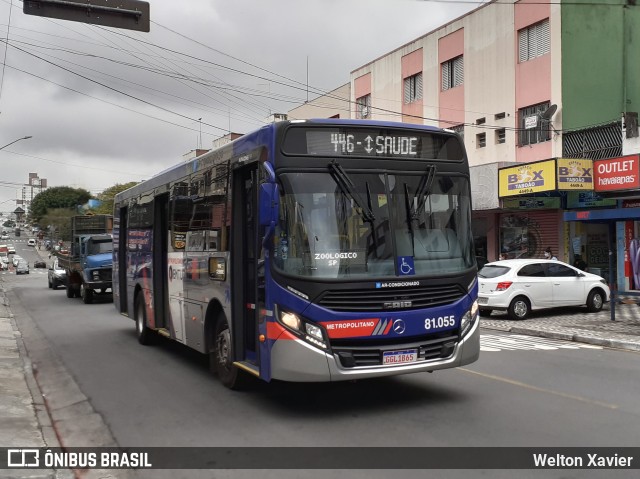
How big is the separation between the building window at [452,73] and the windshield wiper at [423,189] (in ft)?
76.5

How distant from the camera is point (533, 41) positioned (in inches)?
976

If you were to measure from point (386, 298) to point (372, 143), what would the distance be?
1.78m

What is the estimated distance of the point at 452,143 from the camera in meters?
7.50

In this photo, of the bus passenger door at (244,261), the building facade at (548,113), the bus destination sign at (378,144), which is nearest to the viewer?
the bus destination sign at (378,144)

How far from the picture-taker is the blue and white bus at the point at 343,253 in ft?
21.1

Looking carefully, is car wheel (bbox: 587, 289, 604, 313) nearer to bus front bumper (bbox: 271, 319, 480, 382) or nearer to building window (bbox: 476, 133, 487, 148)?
building window (bbox: 476, 133, 487, 148)

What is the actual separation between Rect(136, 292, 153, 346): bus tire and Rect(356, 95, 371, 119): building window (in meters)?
24.8

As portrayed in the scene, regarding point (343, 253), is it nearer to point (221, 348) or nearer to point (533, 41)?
point (221, 348)

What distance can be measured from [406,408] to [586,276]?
12.3 meters

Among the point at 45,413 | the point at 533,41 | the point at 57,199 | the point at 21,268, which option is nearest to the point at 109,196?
the point at 57,199

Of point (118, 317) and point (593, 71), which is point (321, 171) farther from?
point (593, 71)

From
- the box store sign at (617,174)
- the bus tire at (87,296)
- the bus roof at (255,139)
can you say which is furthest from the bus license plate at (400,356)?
the bus tire at (87,296)

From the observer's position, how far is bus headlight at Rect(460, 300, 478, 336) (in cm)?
713

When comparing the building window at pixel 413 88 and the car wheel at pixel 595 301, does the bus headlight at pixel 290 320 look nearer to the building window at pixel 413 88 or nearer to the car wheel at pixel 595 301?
the car wheel at pixel 595 301
